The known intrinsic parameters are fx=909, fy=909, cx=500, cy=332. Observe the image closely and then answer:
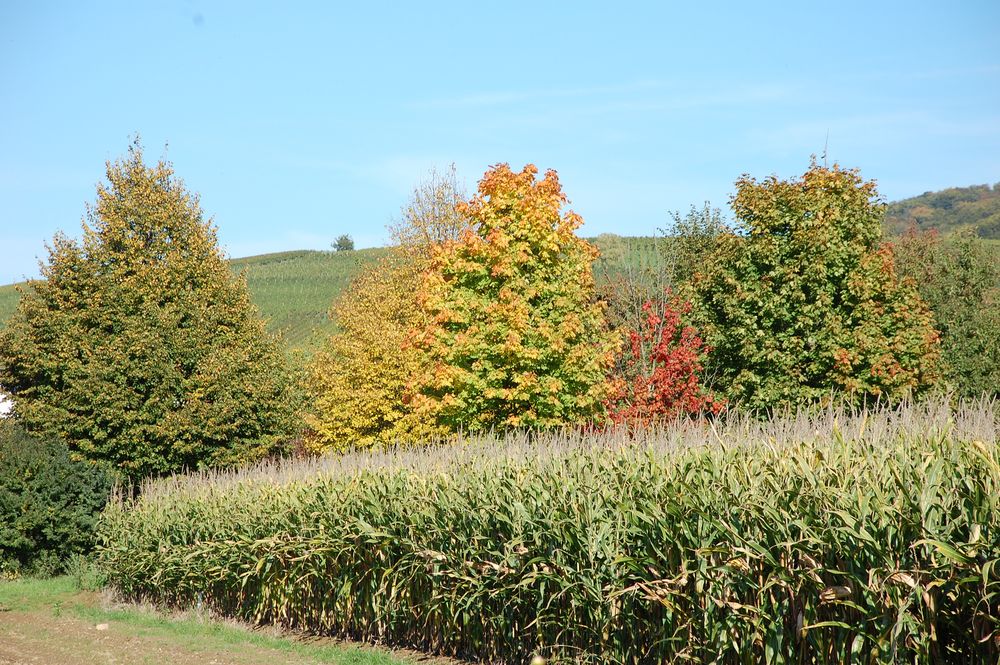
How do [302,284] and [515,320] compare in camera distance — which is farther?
[302,284]

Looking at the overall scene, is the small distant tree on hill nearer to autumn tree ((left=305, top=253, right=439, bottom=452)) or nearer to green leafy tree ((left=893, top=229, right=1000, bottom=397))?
autumn tree ((left=305, top=253, right=439, bottom=452))

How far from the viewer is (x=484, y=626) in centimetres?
934

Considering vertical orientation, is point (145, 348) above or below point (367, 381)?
above

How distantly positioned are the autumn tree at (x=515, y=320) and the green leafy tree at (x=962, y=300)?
12924 millimetres

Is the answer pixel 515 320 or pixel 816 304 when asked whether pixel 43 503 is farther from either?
pixel 816 304

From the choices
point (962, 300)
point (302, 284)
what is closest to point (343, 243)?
point (302, 284)

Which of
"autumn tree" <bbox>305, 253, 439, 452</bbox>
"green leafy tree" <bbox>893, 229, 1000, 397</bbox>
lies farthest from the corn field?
"green leafy tree" <bbox>893, 229, 1000, 397</bbox>

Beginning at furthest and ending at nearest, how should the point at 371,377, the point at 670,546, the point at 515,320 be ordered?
the point at 371,377 < the point at 515,320 < the point at 670,546

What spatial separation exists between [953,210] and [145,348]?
10551 centimetres

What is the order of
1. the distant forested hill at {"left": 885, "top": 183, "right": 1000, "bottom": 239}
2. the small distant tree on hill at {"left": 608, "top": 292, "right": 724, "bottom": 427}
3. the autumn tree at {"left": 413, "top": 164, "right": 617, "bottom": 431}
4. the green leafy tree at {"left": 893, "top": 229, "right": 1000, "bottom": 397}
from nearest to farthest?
the autumn tree at {"left": 413, "top": 164, "right": 617, "bottom": 431} → the small distant tree on hill at {"left": 608, "top": 292, "right": 724, "bottom": 427} → the green leafy tree at {"left": 893, "top": 229, "right": 1000, "bottom": 397} → the distant forested hill at {"left": 885, "top": 183, "right": 1000, "bottom": 239}

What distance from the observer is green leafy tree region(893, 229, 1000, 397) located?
3109cm

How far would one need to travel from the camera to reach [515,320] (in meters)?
18.7

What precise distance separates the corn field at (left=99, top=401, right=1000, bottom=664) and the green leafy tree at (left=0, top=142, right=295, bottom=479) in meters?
10.1

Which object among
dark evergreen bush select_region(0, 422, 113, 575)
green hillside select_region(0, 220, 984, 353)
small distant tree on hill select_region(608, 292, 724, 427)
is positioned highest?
green hillside select_region(0, 220, 984, 353)
